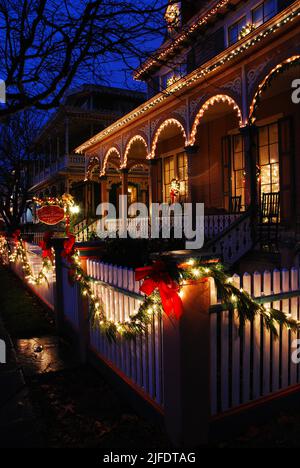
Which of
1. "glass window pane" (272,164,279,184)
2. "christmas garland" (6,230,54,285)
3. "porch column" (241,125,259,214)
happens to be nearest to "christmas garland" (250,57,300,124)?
"porch column" (241,125,259,214)

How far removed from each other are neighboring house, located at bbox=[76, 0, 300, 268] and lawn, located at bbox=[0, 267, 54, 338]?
15.0 feet

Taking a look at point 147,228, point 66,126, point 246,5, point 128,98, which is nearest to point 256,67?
point 246,5

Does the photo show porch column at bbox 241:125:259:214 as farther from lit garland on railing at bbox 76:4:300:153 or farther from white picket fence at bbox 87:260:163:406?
white picket fence at bbox 87:260:163:406

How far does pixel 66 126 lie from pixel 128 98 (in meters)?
6.74

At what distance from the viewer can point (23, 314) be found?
26.2 feet

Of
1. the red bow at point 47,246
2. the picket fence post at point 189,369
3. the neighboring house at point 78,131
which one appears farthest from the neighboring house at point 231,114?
the neighboring house at point 78,131

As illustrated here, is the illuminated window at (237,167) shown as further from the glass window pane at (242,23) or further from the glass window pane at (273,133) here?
the glass window pane at (242,23)

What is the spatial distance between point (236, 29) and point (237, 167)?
475 cm

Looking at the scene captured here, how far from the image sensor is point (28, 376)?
4691 millimetres

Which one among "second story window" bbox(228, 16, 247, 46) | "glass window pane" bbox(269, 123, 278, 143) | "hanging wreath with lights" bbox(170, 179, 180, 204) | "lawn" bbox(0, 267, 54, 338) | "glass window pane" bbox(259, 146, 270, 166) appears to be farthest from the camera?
"hanging wreath with lights" bbox(170, 179, 180, 204)

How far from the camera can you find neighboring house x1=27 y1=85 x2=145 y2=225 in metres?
24.0

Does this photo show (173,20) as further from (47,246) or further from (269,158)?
(269,158)

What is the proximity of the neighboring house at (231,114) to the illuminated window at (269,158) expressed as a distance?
31 millimetres

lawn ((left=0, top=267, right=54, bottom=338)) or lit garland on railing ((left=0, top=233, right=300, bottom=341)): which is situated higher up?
lit garland on railing ((left=0, top=233, right=300, bottom=341))
